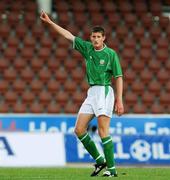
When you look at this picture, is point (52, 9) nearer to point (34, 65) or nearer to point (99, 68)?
point (34, 65)

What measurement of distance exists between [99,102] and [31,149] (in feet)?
11.0

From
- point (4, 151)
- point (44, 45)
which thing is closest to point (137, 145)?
point (4, 151)

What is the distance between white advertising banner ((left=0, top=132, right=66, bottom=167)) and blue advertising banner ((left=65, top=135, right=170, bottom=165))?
10.3 inches

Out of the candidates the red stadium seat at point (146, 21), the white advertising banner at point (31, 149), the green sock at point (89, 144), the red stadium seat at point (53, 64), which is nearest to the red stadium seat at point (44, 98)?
the red stadium seat at point (53, 64)

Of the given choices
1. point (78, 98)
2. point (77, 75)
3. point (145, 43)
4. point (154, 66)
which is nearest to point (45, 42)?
point (77, 75)

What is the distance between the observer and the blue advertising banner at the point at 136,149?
1094 cm

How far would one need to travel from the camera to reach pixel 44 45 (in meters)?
15.1

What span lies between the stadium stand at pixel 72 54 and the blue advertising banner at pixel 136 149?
3.65 metres

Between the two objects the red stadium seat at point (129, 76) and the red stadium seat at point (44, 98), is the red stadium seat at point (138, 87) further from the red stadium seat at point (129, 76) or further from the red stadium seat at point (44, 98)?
the red stadium seat at point (44, 98)

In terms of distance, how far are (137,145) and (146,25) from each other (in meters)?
4.92

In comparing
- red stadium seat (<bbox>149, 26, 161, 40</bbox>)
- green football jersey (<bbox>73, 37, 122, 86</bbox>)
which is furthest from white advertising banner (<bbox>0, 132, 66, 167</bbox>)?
red stadium seat (<bbox>149, 26, 161, 40</bbox>)

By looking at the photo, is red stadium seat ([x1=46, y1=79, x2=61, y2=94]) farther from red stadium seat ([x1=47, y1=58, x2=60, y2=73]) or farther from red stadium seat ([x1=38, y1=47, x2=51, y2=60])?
red stadium seat ([x1=38, y1=47, x2=51, y2=60])

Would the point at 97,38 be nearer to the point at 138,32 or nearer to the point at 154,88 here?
the point at 154,88

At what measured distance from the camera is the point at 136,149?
36.4 ft
